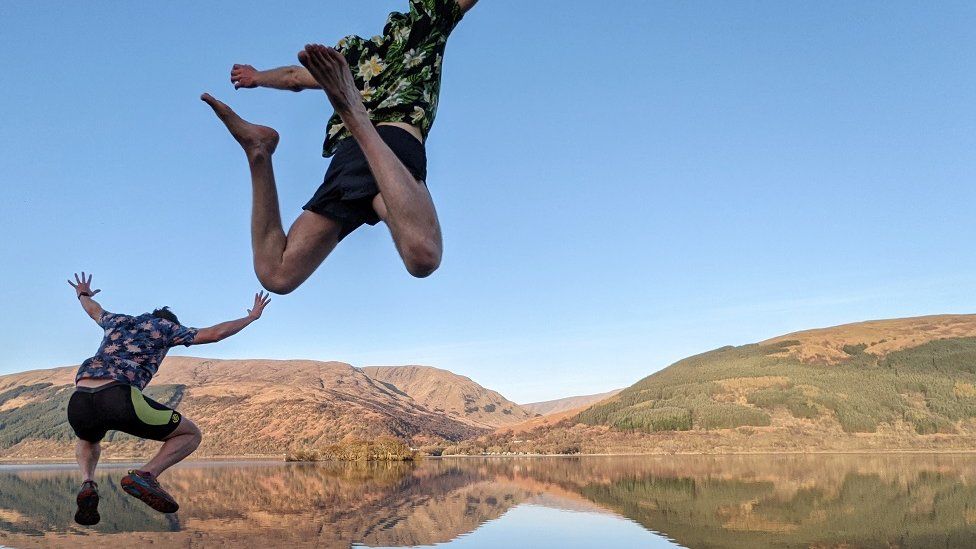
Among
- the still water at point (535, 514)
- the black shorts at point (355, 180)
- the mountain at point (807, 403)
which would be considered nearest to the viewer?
the black shorts at point (355, 180)

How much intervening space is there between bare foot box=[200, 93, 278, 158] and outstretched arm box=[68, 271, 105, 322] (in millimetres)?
1863

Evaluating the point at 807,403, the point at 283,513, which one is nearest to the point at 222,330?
the point at 283,513

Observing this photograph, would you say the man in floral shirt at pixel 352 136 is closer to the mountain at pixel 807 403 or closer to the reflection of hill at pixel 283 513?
the reflection of hill at pixel 283 513

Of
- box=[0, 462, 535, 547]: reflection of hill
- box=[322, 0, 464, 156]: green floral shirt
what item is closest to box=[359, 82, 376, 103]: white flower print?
box=[322, 0, 464, 156]: green floral shirt

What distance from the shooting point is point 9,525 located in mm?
43062

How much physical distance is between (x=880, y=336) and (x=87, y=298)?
7771 inches

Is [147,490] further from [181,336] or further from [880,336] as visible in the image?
[880,336]

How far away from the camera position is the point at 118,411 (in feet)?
15.1

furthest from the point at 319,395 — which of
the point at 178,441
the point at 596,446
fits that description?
the point at 178,441

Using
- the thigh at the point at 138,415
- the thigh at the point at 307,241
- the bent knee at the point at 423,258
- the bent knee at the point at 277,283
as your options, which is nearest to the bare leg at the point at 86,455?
the thigh at the point at 138,415

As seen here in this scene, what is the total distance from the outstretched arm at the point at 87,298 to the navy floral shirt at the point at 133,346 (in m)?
0.21

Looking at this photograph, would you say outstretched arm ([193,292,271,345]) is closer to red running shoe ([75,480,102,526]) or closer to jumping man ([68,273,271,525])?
jumping man ([68,273,271,525])

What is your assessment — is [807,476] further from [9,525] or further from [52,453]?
[52,453]

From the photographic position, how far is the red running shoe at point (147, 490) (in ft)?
14.6
